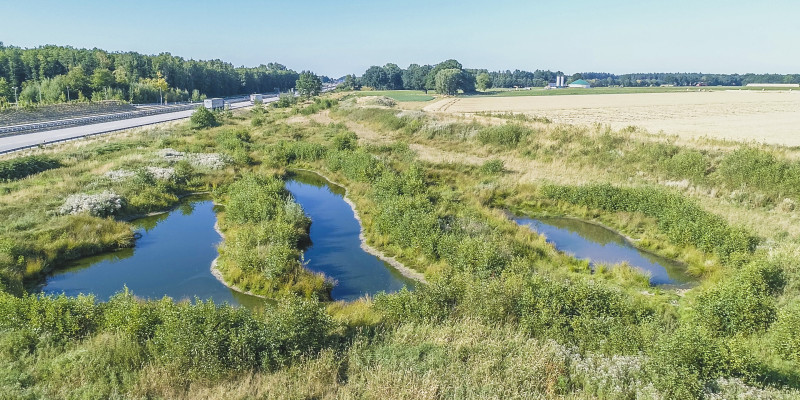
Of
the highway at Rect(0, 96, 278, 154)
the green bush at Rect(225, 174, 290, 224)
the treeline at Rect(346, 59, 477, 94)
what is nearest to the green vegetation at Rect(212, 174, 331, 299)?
the green bush at Rect(225, 174, 290, 224)

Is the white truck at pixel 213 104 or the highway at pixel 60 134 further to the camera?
the white truck at pixel 213 104

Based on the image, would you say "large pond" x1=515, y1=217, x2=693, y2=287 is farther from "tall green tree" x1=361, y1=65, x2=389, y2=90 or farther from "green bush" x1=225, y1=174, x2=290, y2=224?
"tall green tree" x1=361, y1=65, x2=389, y2=90

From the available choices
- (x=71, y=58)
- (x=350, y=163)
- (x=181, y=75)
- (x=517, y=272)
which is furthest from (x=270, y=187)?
(x=181, y=75)

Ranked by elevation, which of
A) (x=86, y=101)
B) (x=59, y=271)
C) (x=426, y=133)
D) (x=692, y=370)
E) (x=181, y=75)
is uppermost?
(x=181, y=75)

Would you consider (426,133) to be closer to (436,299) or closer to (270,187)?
(270,187)

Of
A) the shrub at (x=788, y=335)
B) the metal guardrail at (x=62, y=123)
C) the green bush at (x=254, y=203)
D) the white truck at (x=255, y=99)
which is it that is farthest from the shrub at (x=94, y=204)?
the white truck at (x=255, y=99)

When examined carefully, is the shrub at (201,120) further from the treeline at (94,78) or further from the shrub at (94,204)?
the treeline at (94,78)

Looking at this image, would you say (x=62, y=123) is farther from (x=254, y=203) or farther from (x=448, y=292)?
(x=448, y=292)
